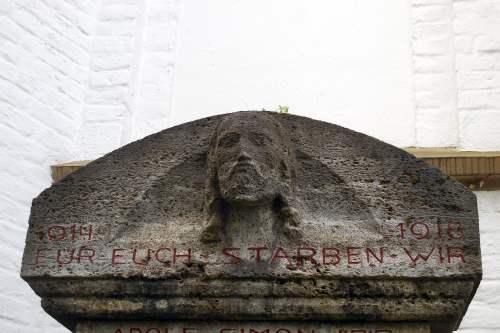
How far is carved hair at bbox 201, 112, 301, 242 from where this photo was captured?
2939 millimetres

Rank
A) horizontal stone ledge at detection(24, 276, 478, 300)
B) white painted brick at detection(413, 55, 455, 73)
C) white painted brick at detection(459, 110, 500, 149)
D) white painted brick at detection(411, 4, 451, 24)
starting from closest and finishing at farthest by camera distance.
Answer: horizontal stone ledge at detection(24, 276, 478, 300) → white painted brick at detection(459, 110, 500, 149) → white painted brick at detection(413, 55, 455, 73) → white painted brick at detection(411, 4, 451, 24)

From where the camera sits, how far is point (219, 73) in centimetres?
592

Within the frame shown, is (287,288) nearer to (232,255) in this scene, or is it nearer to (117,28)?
(232,255)

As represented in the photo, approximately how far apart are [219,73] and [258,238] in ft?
10.3

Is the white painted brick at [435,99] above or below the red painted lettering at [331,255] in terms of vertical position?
above

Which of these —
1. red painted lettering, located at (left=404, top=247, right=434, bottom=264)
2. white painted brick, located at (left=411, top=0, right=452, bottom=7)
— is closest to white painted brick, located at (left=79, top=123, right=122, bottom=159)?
white painted brick, located at (left=411, top=0, right=452, bottom=7)

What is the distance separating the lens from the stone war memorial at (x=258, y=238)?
2793 mm

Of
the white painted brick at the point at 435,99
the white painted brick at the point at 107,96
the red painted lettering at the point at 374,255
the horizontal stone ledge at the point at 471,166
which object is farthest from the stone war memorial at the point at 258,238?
the white painted brick at the point at 107,96

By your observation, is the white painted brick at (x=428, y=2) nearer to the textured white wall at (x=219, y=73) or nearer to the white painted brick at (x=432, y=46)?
the textured white wall at (x=219, y=73)

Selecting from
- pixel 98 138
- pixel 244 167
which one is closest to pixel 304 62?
pixel 98 138

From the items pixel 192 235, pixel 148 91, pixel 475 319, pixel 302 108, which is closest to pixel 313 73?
pixel 302 108

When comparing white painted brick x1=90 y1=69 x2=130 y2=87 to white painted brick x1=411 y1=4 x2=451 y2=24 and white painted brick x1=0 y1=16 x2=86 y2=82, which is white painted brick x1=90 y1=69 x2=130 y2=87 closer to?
white painted brick x1=0 y1=16 x2=86 y2=82

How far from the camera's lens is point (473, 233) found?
285cm

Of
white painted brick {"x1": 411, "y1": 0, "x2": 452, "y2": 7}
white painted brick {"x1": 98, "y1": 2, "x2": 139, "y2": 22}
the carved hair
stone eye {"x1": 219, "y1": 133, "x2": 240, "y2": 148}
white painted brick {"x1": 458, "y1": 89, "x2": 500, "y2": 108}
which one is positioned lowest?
the carved hair
